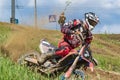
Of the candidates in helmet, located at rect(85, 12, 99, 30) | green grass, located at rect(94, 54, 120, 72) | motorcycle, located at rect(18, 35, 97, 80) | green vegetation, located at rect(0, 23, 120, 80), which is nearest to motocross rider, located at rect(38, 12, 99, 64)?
helmet, located at rect(85, 12, 99, 30)

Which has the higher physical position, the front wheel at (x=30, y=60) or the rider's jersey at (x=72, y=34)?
the rider's jersey at (x=72, y=34)

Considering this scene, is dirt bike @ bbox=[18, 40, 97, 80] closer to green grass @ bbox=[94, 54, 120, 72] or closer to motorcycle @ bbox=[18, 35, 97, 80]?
motorcycle @ bbox=[18, 35, 97, 80]

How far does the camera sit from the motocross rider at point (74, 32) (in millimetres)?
Result: 14695

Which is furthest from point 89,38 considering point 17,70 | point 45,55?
point 17,70

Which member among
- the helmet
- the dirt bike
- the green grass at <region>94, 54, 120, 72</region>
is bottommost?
the green grass at <region>94, 54, 120, 72</region>

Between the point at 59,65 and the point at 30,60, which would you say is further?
the point at 30,60

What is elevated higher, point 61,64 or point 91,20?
point 91,20

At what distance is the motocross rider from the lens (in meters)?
14.7

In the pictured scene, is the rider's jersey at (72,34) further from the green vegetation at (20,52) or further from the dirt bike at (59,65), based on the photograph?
the green vegetation at (20,52)

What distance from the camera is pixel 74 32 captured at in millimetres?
14750

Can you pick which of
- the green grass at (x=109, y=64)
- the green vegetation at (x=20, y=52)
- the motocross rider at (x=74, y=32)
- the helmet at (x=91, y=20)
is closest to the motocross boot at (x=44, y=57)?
the motocross rider at (x=74, y=32)

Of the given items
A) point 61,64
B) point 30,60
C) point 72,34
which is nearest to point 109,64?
point 72,34

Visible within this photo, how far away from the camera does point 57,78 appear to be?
13.8 m

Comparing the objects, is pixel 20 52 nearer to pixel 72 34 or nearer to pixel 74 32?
pixel 72 34
